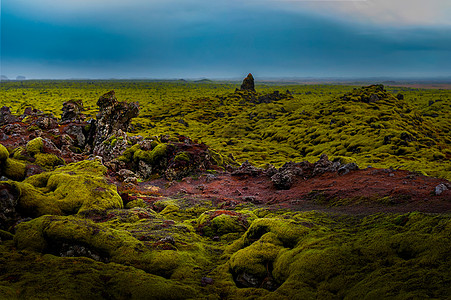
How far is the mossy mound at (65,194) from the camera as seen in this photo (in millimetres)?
19969

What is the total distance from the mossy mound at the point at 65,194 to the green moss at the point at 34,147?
13179 mm

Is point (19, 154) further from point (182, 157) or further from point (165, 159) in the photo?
point (182, 157)

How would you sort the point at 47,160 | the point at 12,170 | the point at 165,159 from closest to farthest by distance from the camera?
the point at 12,170 < the point at 47,160 < the point at 165,159

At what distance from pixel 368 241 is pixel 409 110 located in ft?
A: 351

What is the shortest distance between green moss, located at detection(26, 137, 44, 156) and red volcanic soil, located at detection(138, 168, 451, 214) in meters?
15.0

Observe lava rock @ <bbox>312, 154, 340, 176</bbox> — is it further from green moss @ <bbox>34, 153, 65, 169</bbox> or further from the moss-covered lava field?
green moss @ <bbox>34, 153, 65, 169</bbox>

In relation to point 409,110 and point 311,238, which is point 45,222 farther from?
point 409,110

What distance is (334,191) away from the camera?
26.7m

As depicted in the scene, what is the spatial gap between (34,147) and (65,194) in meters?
18.8

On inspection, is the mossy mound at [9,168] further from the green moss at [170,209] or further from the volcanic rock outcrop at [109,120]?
the volcanic rock outcrop at [109,120]

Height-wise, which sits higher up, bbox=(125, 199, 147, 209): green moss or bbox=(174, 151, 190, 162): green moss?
bbox=(174, 151, 190, 162): green moss

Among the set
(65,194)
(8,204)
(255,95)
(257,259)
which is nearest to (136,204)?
(65,194)

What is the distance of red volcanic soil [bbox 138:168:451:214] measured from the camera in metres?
19.5

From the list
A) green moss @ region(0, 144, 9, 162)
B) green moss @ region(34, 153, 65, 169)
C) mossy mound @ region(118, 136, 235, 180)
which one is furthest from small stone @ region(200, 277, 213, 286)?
green moss @ region(34, 153, 65, 169)
